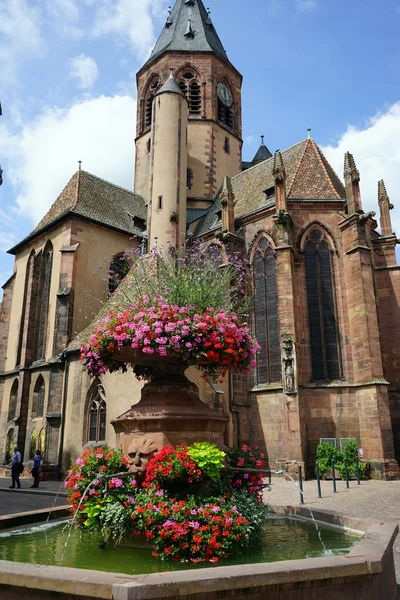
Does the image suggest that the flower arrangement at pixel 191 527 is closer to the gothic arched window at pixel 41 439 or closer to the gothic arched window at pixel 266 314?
the gothic arched window at pixel 266 314

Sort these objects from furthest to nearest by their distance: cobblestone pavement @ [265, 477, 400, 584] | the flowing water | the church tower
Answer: the church tower, cobblestone pavement @ [265, 477, 400, 584], the flowing water

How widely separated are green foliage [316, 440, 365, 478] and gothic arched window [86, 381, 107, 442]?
8.50 meters

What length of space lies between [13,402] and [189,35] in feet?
93.4

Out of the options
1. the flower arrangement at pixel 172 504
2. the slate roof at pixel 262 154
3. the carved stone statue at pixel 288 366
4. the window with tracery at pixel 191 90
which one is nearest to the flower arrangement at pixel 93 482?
the flower arrangement at pixel 172 504

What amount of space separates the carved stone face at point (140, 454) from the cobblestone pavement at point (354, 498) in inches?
174

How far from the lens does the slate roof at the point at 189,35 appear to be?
115 feet

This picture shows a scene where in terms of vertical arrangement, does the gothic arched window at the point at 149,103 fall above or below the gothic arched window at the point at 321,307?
above

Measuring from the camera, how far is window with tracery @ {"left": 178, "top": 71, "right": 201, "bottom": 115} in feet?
112

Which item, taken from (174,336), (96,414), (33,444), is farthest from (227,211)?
(174,336)

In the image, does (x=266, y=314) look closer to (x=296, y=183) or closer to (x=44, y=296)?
(x=296, y=183)

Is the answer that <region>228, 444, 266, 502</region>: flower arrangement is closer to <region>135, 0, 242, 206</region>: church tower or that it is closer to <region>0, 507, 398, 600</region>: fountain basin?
<region>0, 507, 398, 600</region>: fountain basin

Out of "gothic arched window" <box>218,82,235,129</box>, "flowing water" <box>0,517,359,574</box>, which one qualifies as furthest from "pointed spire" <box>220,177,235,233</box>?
"flowing water" <box>0,517,359,574</box>

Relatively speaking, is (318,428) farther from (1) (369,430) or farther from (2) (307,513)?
(2) (307,513)

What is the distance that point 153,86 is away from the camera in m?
35.5
